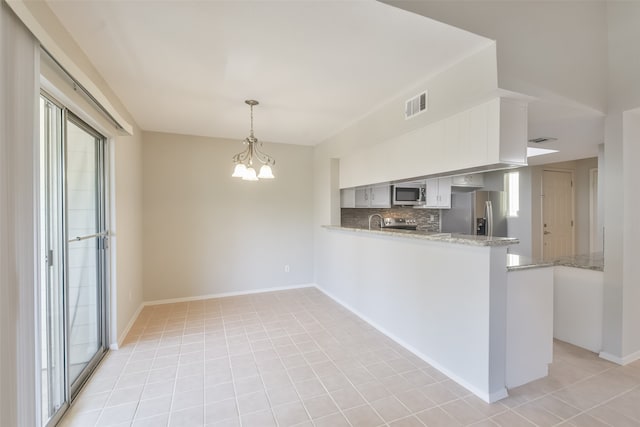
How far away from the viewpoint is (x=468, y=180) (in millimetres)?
4488

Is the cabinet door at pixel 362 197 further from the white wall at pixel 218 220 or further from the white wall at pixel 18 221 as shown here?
the white wall at pixel 18 221

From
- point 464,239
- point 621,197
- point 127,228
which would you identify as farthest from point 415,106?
point 127,228

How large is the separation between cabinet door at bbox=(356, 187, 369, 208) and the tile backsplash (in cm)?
47

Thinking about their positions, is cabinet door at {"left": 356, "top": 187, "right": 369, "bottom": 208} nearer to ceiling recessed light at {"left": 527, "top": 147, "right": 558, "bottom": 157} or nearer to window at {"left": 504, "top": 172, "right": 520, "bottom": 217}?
ceiling recessed light at {"left": 527, "top": 147, "right": 558, "bottom": 157}

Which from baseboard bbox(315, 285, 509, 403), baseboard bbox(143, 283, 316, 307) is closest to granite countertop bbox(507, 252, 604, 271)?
baseboard bbox(315, 285, 509, 403)

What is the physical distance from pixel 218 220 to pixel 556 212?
652cm

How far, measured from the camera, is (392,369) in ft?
8.27

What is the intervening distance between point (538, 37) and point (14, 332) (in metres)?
3.80

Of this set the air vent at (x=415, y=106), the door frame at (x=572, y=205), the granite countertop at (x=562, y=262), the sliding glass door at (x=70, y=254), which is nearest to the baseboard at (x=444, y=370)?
the granite countertop at (x=562, y=262)

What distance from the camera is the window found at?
18.4ft

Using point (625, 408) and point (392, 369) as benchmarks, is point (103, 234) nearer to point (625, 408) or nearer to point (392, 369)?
point (392, 369)

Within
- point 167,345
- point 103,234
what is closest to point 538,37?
point 103,234

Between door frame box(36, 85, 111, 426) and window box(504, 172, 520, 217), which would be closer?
door frame box(36, 85, 111, 426)

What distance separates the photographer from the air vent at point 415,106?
264cm
